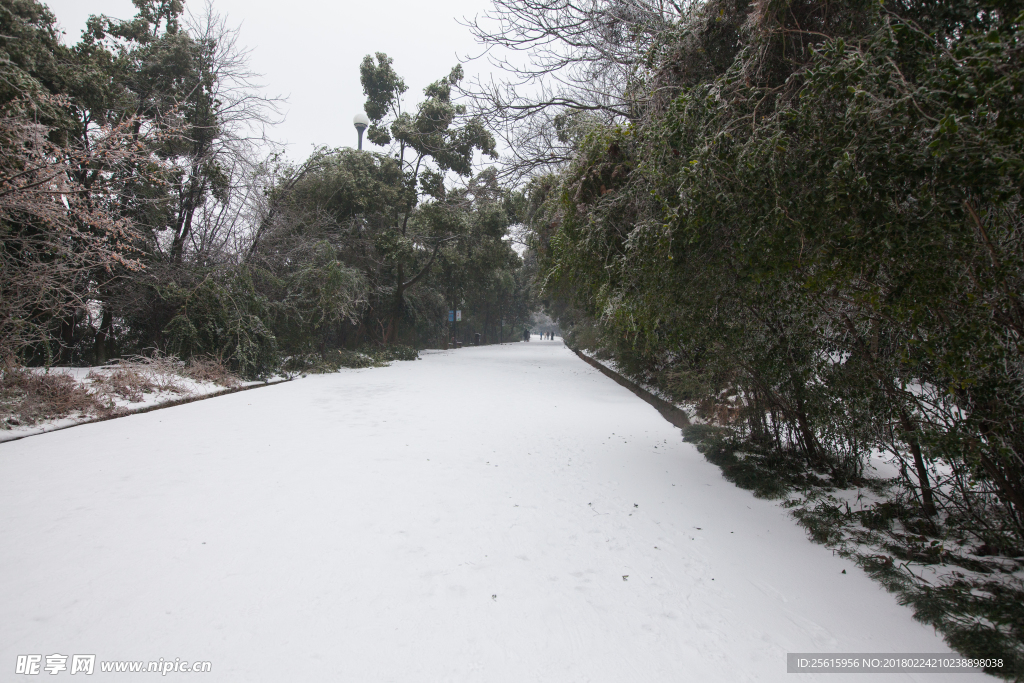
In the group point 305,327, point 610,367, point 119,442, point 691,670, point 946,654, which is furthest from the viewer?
point 610,367

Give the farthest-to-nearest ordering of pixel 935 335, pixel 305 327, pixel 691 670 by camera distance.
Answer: pixel 305 327 < pixel 935 335 < pixel 691 670

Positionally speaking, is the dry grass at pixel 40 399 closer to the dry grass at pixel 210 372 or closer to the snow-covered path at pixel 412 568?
the snow-covered path at pixel 412 568

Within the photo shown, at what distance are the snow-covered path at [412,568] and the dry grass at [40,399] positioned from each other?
45.0 inches

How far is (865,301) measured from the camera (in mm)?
2725

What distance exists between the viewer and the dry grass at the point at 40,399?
5.94m

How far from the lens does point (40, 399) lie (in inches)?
250

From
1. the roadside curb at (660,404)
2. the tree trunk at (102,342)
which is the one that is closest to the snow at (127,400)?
the tree trunk at (102,342)

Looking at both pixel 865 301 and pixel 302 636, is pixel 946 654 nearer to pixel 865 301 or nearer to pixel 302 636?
pixel 865 301

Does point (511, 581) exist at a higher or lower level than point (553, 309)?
lower

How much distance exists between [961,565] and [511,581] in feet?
8.35

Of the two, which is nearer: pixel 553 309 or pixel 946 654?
pixel 946 654

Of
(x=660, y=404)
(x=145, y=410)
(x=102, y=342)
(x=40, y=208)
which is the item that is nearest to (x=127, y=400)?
(x=145, y=410)

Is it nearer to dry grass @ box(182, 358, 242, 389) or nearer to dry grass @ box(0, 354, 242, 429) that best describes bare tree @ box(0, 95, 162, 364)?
dry grass @ box(0, 354, 242, 429)

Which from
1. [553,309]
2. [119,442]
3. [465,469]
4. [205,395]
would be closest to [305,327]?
[205,395]
